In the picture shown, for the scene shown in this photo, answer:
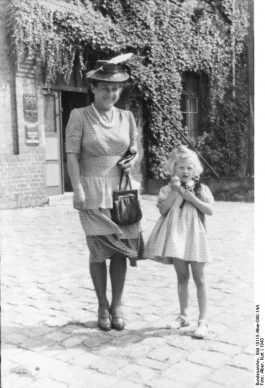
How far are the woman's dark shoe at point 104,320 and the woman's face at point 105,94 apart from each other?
1270 mm

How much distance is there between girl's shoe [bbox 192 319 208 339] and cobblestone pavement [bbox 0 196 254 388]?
4 cm

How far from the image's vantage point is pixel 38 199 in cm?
743

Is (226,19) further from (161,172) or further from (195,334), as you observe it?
(195,334)

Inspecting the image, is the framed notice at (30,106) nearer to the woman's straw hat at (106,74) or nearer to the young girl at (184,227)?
the woman's straw hat at (106,74)

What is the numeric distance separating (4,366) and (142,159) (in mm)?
8615

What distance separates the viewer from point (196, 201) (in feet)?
9.01

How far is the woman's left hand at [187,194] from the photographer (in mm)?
2748

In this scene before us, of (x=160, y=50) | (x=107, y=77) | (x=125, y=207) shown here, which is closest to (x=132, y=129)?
(x=107, y=77)

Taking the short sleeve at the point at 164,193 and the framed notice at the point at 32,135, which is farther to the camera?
the framed notice at the point at 32,135

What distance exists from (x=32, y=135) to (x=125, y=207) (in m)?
4.95

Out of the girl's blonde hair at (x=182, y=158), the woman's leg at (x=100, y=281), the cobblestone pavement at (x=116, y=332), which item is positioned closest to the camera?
the cobblestone pavement at (x=116, y=332)

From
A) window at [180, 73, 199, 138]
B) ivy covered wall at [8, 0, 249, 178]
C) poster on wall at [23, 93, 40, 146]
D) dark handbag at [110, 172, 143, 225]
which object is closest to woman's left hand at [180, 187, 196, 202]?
dark handbag at [110, 172, 143, 225]

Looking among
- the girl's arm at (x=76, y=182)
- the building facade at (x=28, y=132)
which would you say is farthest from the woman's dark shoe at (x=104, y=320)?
the building facade at (x=28, y=132)

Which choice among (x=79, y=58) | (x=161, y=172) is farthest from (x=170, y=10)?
(x=161, y=172)
